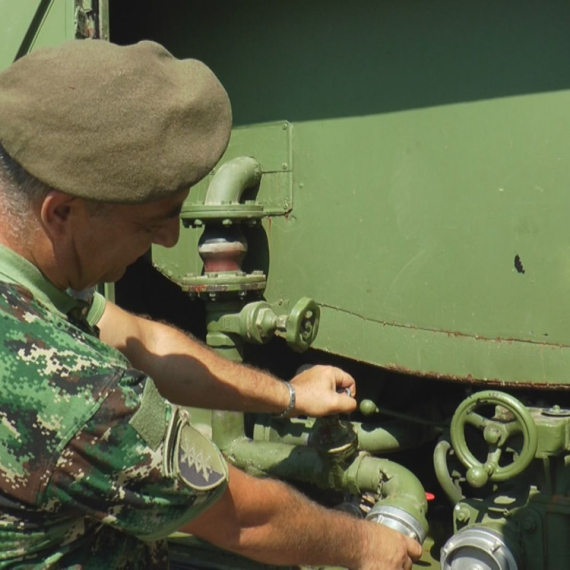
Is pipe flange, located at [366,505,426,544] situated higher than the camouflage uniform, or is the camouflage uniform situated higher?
the camouflage uniform

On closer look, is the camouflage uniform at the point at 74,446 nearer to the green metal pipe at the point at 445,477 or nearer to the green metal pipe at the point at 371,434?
the green metal pipe at the point at 445,477

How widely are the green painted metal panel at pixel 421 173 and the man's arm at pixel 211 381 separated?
703 millimetres

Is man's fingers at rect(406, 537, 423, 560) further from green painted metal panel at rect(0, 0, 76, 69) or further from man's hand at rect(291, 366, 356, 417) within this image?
green painted metal panel at rect(0, 0, 76, 69)

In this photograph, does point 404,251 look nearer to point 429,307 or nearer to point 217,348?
point 429,307

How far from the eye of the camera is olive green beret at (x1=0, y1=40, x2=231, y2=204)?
156cm

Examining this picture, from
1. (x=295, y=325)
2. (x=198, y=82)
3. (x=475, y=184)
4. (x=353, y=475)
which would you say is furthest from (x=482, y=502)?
(x=198, y=82)

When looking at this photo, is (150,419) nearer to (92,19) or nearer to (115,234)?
(115,234)

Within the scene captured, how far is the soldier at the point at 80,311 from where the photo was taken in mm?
1525

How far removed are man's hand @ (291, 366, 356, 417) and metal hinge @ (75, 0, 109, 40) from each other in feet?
4.72

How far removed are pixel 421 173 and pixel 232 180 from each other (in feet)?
2.17

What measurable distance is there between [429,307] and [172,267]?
1.06 m

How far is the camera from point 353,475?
3205mm

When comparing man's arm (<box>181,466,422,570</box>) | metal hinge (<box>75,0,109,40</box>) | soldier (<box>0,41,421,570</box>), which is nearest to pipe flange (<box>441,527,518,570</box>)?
man's arm (<box>181,466,422,570</box>)

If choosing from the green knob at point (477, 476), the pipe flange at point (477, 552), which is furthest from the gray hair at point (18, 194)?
the pipe flange at point (477, 552)
